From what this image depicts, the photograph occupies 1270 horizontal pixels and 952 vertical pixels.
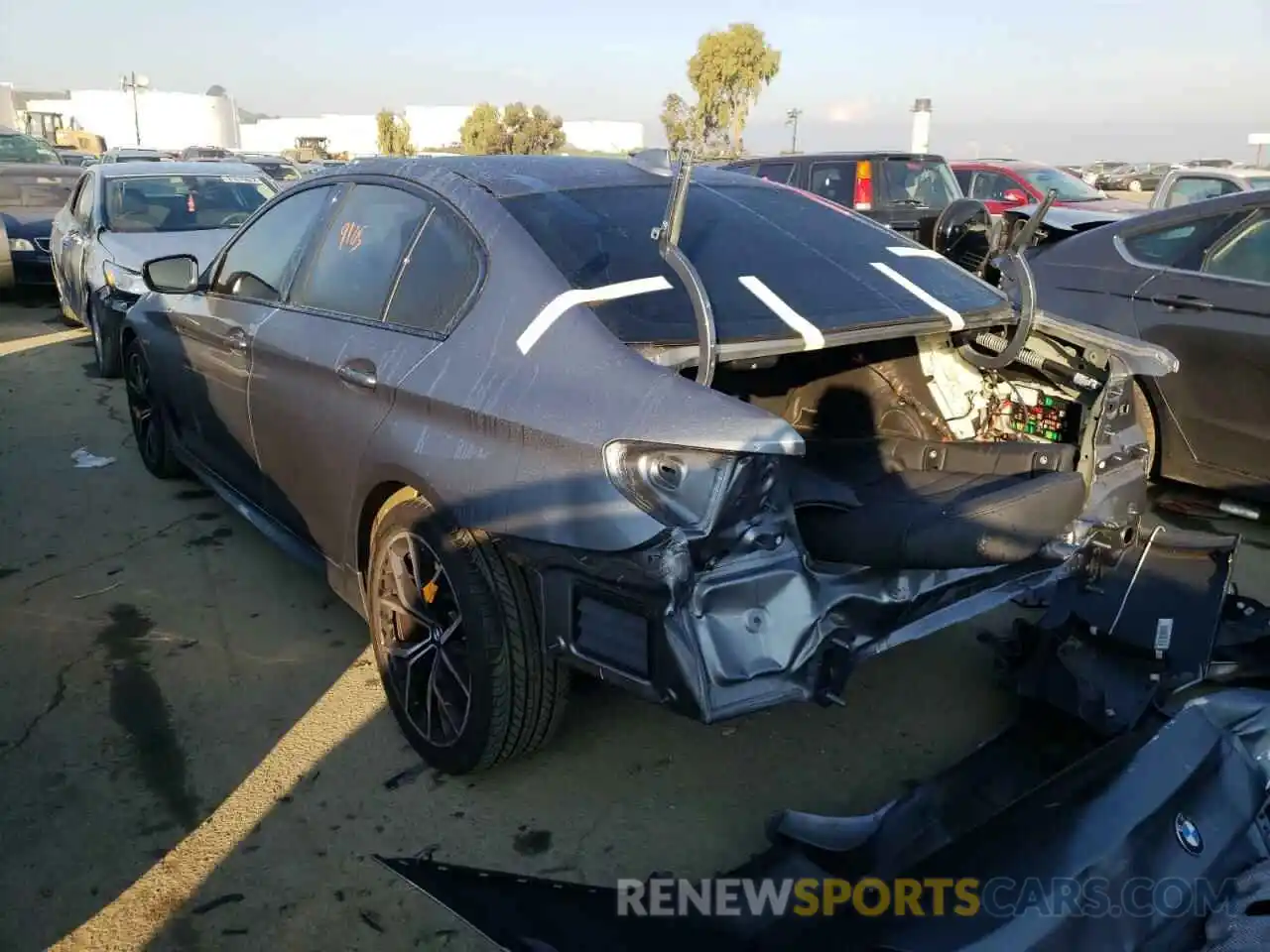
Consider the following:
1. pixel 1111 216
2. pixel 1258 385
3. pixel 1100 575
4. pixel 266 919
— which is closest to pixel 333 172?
pixel 266 919

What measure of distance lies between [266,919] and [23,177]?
13.0 metres

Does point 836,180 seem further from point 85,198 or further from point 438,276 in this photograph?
point 438,276

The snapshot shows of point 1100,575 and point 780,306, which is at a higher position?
point 780,306

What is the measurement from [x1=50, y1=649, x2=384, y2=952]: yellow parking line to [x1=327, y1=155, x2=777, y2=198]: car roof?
1.76m

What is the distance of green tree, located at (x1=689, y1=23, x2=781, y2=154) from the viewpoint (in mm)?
49375

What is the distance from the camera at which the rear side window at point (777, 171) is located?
484 inches

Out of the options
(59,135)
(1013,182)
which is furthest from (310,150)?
(1013,182)

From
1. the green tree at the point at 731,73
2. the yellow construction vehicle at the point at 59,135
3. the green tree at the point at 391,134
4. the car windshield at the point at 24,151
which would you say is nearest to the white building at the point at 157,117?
the green tree at the point at 391,134

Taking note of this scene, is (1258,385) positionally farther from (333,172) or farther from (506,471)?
(333,172)

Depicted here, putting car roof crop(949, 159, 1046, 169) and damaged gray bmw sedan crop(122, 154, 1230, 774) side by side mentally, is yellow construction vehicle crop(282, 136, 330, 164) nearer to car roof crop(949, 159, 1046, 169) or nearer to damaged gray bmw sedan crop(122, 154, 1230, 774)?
car roof crop(949, 159, 1046, 169)

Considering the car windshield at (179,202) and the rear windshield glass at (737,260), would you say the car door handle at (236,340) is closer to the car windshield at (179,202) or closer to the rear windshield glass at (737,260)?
the rear windshield glass at (737,260)

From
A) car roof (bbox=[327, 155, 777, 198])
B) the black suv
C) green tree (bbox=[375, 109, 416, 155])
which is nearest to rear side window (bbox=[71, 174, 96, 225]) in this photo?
car roof (bbox=[327, 155, 777, 198])

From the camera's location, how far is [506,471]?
2.49 metres

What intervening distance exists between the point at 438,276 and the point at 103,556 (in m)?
2.70
